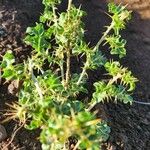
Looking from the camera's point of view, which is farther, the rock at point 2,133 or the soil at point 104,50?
the soil at point 104,50

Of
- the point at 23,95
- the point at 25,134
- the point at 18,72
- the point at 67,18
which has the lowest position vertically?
the point at 25,134

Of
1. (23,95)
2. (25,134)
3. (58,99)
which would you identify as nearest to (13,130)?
(25,134)

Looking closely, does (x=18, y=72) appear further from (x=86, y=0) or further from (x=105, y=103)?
(x=86, y=0)

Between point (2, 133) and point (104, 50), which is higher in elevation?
point (104, 50)

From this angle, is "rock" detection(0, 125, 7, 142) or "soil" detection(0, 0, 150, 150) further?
"soil" detection(0, 0, 150, 150)

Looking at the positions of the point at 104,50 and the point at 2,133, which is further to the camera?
the point at 104,50

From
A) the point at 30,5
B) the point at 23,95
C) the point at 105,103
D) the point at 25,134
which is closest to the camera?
the point at 23,95

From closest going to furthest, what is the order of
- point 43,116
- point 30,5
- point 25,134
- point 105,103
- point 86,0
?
point 43,116, point 25,134, point 105,103, point 30,5, point 86,0

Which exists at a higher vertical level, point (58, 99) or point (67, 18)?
point (67, 18)
